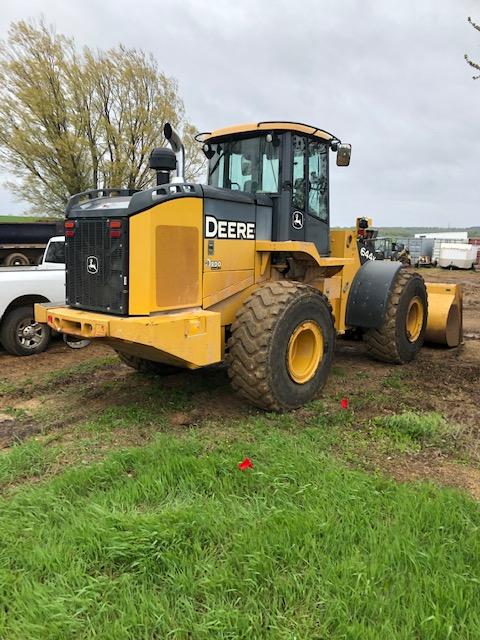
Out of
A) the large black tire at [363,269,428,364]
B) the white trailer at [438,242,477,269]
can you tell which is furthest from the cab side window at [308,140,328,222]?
the white trailer at [438,242,477,269]

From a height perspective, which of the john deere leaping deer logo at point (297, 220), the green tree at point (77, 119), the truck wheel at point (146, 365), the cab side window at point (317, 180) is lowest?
the truck wheel at point (146, 365)

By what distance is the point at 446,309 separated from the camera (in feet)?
25.8

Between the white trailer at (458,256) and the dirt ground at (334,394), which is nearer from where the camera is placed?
the dirt ground at (334,394)

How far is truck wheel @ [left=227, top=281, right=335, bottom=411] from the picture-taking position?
15.5ft

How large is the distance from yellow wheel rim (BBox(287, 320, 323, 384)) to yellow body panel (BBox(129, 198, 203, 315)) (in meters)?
1.24

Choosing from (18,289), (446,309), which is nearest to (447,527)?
(446,309)

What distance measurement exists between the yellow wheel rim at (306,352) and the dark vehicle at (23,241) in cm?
1407

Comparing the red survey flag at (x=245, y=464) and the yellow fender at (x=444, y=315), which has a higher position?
the yellow fender at (x=444, y=315)

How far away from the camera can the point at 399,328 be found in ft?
22.2

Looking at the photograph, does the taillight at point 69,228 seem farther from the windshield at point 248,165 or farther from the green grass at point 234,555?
the green grass at point 234,555

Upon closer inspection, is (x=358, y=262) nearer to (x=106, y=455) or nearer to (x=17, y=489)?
(x=106, y=455)

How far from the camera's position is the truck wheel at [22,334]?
24.9 feet

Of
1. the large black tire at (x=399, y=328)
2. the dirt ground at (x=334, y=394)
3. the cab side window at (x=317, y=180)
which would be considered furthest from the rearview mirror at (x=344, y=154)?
the dirt ground at (x=334, y=394)

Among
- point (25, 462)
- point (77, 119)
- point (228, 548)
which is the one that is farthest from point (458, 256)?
point (228, 548)
